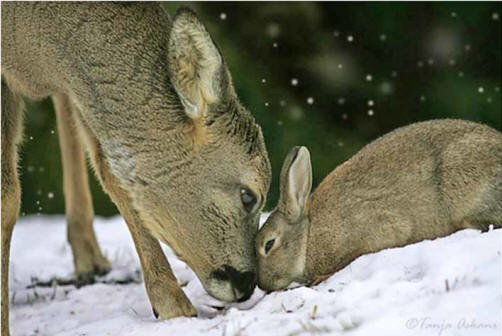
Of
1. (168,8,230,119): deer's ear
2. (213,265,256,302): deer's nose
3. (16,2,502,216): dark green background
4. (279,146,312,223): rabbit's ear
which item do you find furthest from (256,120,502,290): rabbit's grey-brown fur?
(16,2,502,216): dark green background

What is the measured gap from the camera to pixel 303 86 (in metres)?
8.26

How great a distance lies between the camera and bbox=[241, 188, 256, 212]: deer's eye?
4.63 metres

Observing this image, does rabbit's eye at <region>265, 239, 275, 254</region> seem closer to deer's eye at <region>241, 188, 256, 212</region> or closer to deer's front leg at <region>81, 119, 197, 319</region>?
deer's eye at <region>241, 188, 256, 212</region>

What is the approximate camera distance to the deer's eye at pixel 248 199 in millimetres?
4629

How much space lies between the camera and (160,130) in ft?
15.4

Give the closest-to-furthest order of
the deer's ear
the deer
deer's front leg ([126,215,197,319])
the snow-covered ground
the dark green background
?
the snow-covered ground
the deer's ear
the deer
deer's front leg ([126,215,197,319])
the dark green background

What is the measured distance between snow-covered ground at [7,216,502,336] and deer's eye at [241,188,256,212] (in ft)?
1.41

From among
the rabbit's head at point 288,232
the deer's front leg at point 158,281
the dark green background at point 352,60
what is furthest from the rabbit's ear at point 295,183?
the dark green background at point 352,60

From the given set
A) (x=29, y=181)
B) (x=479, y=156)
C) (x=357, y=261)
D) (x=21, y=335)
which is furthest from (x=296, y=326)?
(x=29, y=181)

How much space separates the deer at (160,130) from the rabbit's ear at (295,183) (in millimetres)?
181

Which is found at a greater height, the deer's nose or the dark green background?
the dark green background

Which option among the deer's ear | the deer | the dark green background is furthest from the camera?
the dark green background

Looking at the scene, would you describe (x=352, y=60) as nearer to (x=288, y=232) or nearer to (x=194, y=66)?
(x=288, y=232)

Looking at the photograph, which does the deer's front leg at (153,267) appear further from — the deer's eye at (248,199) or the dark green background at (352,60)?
the dark green background at (352,60)
